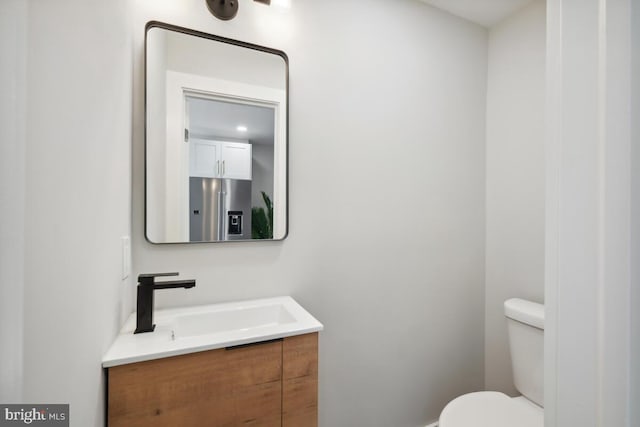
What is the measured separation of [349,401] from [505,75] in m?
2.11

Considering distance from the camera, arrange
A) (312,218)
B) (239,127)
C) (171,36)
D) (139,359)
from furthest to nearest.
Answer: (312,218)
(239,127)
(171,36)
(139,359)

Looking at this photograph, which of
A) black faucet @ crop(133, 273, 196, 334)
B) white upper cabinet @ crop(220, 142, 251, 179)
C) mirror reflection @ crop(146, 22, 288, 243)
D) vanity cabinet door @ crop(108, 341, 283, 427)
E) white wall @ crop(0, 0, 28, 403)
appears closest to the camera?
white wall @ crop(0, 0, 28, 403)

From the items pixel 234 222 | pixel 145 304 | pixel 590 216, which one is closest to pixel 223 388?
pixel 145 304

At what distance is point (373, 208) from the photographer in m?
1.54

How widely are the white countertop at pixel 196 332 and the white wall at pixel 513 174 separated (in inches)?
52.9

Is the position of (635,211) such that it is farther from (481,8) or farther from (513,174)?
(481,8)

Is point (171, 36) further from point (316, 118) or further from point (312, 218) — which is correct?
point (312, 218)

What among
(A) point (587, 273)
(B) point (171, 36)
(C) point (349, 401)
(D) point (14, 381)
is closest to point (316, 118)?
(B) point (171, 36)

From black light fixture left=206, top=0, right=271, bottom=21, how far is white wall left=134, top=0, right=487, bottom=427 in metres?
Result: 0.04

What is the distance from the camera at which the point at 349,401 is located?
1467 millimetres

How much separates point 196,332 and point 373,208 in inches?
39.8

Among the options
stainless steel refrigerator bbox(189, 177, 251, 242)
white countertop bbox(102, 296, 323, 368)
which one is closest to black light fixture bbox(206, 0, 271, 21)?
stainless steel refrigerator bbox(189, 177, 251, 242)

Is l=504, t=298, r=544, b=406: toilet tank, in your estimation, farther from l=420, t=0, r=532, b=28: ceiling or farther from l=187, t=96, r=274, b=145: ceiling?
l=420, t=0, r=532, b=28: ceiling

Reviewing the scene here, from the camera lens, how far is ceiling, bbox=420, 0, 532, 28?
1.64m
